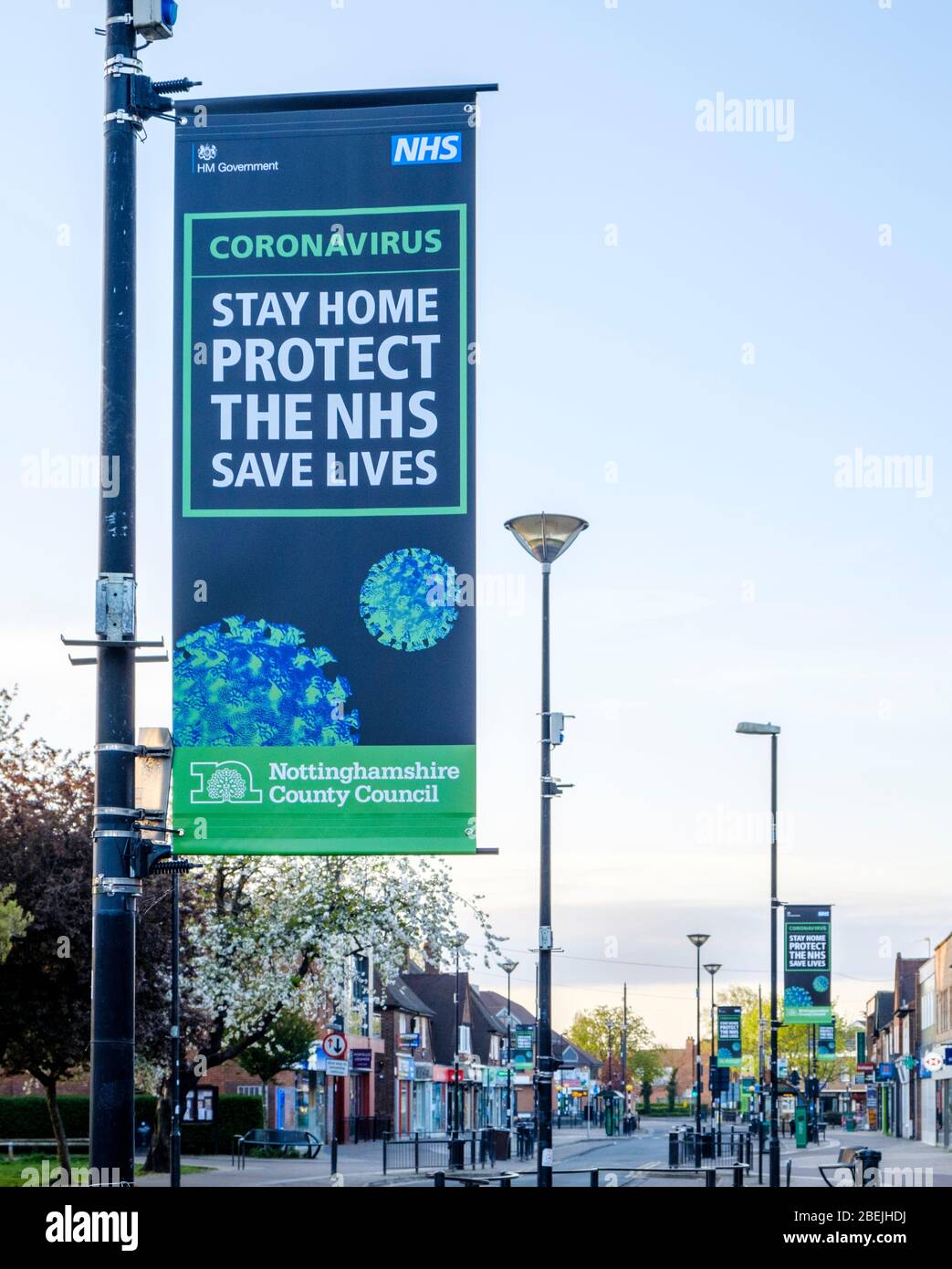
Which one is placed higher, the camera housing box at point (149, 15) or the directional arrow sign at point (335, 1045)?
the camera housing box at point (149, 15)

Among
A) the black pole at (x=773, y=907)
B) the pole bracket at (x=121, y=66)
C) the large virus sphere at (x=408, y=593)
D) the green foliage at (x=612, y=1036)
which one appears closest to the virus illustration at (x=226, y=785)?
the large virus sphere at (x=408, y=593)

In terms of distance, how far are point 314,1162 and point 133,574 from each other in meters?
46.0

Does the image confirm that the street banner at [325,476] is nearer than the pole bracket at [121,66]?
Yes

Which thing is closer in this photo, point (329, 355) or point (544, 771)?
point (329, 355)

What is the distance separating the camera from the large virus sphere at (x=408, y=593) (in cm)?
940

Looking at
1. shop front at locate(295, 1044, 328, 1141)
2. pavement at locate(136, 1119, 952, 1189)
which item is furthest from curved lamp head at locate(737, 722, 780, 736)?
shop front at locate(295, 1044, 328, 1141)

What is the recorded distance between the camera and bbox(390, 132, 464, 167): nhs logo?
966cm

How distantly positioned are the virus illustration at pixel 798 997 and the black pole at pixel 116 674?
102 feet

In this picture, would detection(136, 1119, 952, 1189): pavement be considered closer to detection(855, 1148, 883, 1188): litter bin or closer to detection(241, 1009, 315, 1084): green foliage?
detection(855, 1148, 883, 1188): litter bin

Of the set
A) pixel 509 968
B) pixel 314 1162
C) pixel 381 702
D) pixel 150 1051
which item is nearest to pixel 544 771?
pixel 381 702

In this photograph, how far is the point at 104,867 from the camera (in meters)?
8.97

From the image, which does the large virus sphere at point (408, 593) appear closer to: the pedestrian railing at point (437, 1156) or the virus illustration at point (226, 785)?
the virus illustration at point (226, 785)

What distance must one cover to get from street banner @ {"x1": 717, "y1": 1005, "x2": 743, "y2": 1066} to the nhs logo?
57.1m
